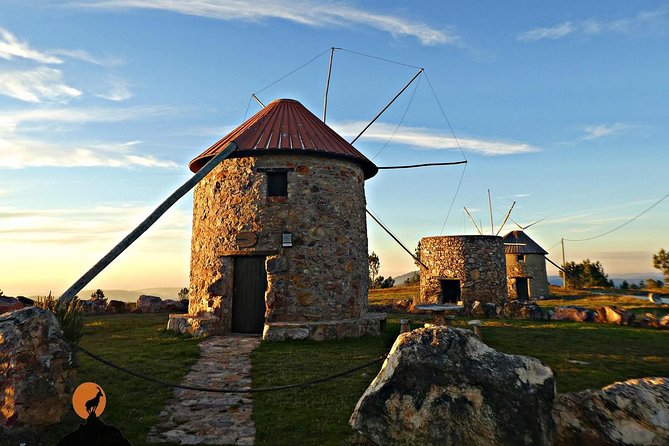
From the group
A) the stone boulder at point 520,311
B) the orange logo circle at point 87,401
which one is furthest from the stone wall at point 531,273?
the orange logo circle at point 87,401

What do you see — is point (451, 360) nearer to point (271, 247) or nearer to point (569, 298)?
point (271, 247)

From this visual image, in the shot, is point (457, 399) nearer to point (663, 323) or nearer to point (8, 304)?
point (8, 304)

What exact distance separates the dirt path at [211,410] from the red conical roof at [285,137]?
253 inches

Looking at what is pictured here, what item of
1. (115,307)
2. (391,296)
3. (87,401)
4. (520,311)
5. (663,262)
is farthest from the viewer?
(663,262)

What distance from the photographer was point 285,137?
12703mm

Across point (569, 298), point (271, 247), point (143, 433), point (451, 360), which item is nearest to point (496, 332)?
point (271, 247)

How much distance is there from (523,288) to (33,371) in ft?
108

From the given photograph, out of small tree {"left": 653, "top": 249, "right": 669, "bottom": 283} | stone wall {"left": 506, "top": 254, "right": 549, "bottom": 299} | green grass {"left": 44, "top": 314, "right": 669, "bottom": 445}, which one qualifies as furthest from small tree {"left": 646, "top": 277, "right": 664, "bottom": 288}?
green grass {"left": 44, "top": 314, "right": 669, "bottom": 445}

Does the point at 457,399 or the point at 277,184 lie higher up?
the point at 277,184

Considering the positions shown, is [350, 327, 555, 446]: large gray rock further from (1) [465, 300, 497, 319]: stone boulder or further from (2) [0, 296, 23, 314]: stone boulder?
→ (1) [465, 300, 497, 319]: stone boulder

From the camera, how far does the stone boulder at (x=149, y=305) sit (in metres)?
18.8

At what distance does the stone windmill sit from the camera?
11430mm

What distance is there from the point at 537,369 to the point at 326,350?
6100mm

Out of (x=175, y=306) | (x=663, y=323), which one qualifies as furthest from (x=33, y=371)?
(x=663, y=323)
